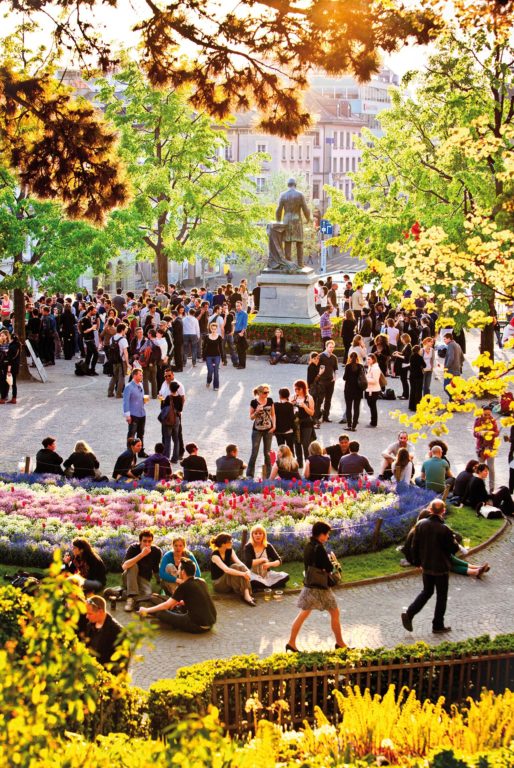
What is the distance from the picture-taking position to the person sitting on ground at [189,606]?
526 inches

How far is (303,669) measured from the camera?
1094 centimetres

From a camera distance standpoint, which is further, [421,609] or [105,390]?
[105,390]

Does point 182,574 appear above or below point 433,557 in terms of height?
below

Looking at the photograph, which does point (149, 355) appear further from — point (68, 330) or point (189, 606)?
point (189, 606)

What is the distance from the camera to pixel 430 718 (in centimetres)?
973

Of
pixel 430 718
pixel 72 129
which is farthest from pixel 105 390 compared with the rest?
pixel 430 718

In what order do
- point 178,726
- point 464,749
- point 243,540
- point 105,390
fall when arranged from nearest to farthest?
point 178,726 < point 464,749 < point 243,540 < point 105,390

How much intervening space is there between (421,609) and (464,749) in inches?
181

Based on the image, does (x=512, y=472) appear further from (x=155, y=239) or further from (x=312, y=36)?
(x=155, y=239)

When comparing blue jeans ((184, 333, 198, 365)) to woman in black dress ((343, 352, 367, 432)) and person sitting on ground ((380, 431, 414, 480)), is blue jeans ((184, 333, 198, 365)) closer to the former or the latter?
woman in black dress ((343, 352, 367, 432))

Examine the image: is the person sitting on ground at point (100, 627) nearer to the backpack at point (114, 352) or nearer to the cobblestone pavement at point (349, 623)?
the cobblestone pavement at point (349, 623)

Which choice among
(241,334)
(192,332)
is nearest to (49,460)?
(192,332)

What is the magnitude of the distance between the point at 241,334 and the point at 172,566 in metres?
18.8

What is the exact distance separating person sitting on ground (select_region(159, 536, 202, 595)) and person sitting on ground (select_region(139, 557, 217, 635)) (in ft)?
0.99
